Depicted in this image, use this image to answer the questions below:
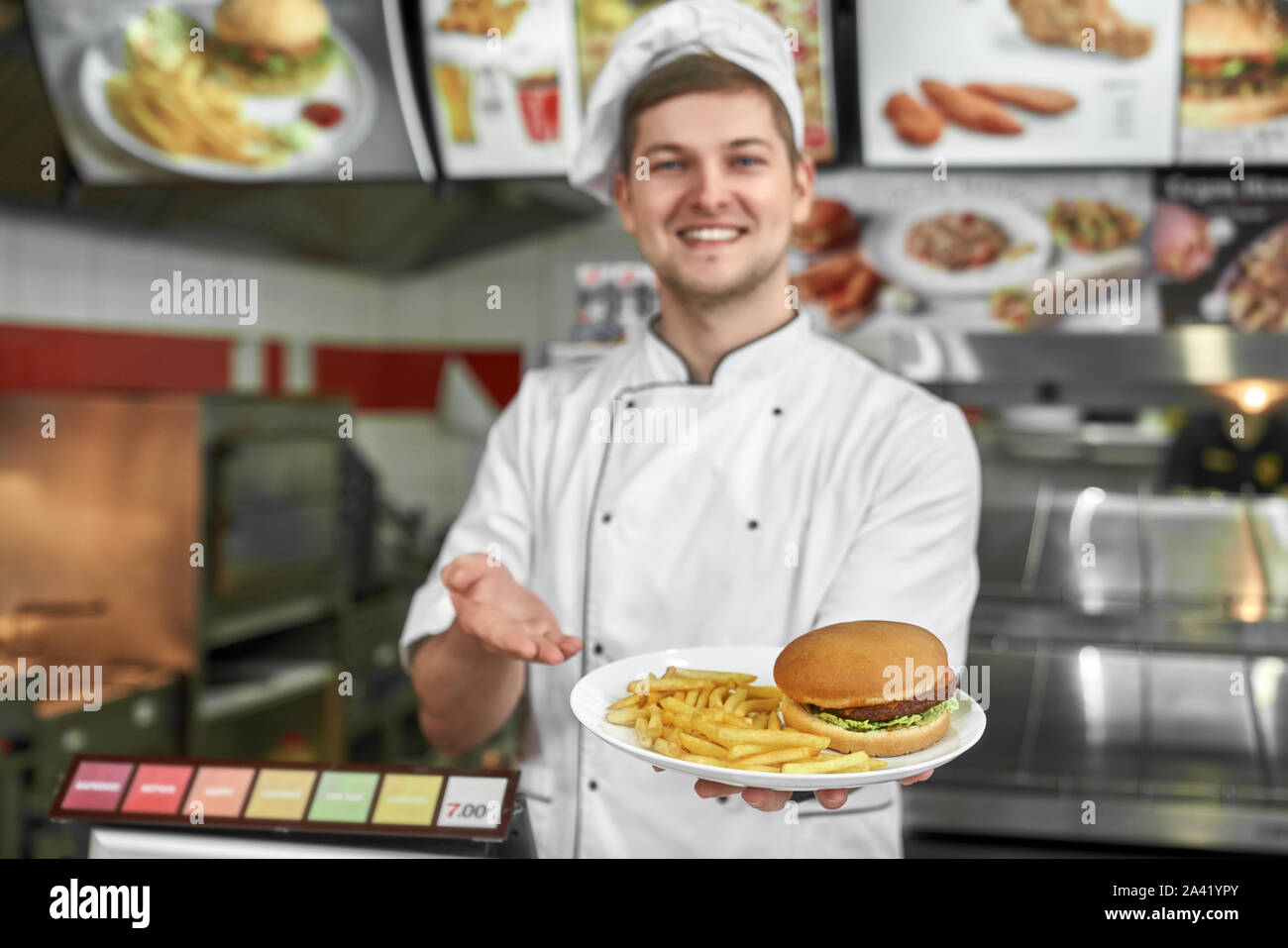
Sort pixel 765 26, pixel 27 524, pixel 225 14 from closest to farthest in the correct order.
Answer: pixel 765 26
pixel 225 14
pixel 27 524

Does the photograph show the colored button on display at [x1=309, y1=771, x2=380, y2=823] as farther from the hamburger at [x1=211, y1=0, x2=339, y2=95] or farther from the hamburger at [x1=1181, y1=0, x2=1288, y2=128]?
the hamburger at [x1=1181, y1=0, x2=1288, y2=128]

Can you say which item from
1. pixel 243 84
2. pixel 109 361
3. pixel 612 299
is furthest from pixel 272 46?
pixel 109 361

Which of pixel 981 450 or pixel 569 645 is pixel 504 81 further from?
pixel 569 645

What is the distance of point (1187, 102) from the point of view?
2.38 metres

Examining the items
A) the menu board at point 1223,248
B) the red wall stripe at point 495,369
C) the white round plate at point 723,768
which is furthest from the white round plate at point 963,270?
the red wall stripe at point 495,369

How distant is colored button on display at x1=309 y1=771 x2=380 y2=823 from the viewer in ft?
3.40

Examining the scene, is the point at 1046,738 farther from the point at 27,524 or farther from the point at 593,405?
the point at 27,524

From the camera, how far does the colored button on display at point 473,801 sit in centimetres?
103

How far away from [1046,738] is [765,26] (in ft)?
5.58

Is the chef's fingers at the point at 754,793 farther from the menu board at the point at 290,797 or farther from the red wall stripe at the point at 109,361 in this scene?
the red wall stripe at the point at 109,361

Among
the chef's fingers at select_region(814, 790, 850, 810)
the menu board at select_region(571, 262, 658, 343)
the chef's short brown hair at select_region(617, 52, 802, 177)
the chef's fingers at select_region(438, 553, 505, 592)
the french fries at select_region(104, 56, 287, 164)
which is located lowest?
the chef's fingers at select_region(814, 790, 850, 810)

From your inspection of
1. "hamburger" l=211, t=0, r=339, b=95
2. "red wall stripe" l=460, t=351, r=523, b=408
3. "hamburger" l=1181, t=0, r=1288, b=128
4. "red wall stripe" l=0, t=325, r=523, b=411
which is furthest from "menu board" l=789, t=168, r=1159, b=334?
"red wall stripe" l=460, t=351, r=523, b=408
